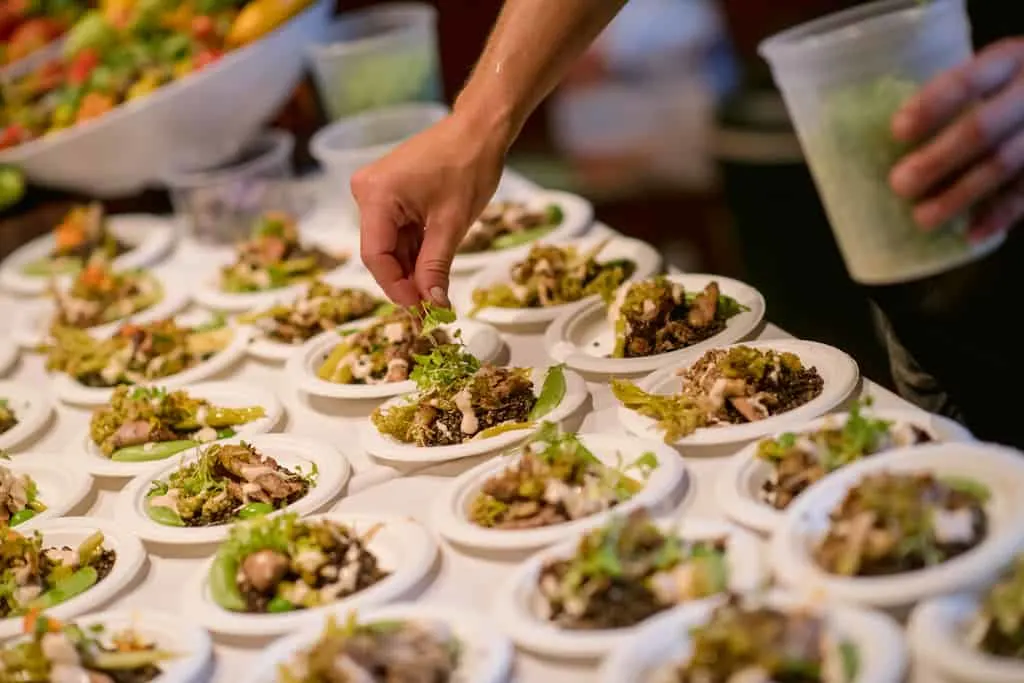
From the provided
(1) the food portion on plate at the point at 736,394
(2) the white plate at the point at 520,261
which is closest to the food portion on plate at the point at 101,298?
(2) the white plate at the point at 520,261

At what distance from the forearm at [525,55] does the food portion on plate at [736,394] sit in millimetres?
657

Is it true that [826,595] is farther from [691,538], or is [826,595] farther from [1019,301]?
[1019,301]

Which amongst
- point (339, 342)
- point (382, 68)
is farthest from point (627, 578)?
point (382, 68)

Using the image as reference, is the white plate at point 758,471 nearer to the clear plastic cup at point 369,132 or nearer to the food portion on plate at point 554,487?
the food portion on plate at point 554,487

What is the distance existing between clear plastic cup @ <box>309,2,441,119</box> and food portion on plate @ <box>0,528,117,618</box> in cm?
213

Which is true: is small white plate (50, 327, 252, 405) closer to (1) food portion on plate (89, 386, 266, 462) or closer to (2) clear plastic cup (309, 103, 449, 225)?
(1) food portion on plate (89, 386, 266, 462)

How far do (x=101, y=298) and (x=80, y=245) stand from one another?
566 mm

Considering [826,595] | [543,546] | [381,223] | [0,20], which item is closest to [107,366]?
[381,223]

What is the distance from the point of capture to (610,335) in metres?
2.56

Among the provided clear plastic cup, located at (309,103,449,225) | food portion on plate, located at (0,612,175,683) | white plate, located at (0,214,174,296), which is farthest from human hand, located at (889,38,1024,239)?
white plate, located at (0,214,174,296)

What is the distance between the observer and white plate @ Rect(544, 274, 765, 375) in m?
2.32

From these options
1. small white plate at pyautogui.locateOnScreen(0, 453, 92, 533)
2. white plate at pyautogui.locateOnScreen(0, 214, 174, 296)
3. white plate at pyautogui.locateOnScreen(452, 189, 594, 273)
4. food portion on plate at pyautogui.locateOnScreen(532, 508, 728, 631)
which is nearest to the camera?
food portion on plate at pyautogui.locateOnScreen(532, 508, 728, 631)

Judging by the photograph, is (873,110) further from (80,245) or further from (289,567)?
(80,245)

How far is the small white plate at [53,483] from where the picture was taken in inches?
88.0
